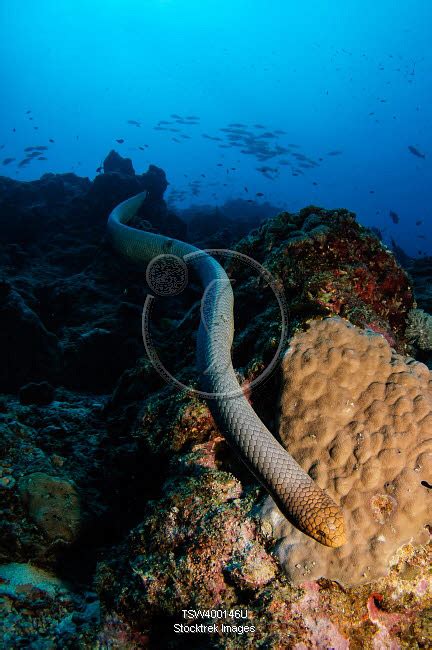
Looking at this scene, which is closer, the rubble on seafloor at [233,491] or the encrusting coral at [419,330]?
the rubble on seafloor at [233,491]

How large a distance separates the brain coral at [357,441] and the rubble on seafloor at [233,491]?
12mm

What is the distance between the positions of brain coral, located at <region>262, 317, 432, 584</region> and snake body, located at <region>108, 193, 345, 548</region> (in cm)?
13

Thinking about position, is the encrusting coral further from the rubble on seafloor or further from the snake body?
the snake body

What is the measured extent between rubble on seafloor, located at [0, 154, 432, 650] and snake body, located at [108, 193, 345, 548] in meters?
0.15

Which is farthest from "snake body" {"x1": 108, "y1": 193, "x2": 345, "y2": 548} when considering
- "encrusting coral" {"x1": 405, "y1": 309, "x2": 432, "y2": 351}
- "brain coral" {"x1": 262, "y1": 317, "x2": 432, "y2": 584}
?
"encrusting coral" {"x1": 405, "y1": 309, "x2": 432, "y2": 351}

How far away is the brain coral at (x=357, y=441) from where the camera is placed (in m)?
2.04

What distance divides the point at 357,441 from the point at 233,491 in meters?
0.90

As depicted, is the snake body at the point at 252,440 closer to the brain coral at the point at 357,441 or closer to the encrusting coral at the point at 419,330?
the brain coral at the point at 357,441

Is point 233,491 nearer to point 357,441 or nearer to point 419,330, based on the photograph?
point 357,441

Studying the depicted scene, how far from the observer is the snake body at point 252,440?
2.03m

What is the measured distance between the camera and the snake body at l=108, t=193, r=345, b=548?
6.67ft

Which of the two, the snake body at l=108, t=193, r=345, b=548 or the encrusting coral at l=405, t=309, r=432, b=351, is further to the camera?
the encrusting coral at l=405, t=309, r=432, b=351

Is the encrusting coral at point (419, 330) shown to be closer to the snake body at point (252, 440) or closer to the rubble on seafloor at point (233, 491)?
the rubble on seafloor at point (233, 491)

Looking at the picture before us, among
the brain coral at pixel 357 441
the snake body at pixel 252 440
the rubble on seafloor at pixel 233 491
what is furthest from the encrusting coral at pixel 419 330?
the snake body at pixel 252 440
